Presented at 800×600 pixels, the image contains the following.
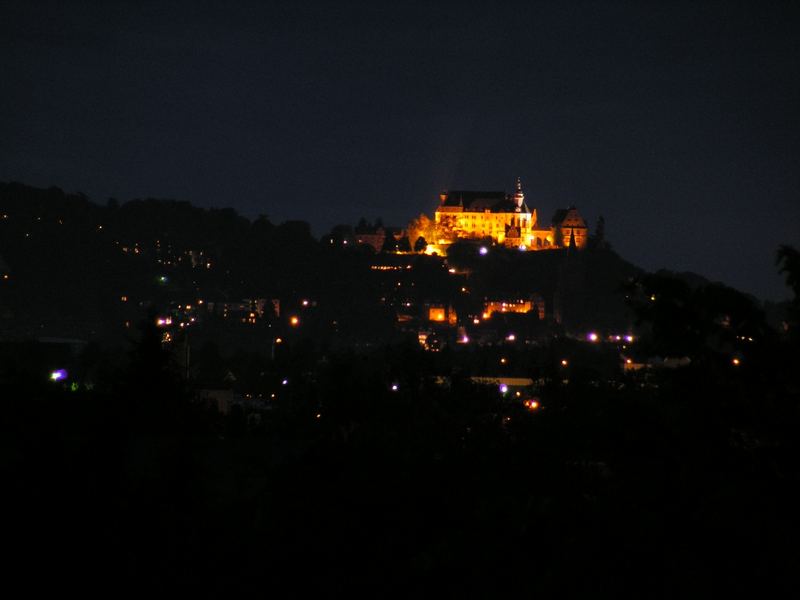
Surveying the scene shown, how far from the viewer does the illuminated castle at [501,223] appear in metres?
151

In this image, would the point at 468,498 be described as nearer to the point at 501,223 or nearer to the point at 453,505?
the point at 453,505

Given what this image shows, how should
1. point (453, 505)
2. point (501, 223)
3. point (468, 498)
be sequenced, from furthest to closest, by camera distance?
point (501, 223), point (468, 498), point (453, 505)

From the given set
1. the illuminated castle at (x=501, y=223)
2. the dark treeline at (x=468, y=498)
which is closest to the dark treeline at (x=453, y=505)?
the dark treeline at (x=468, y=498)

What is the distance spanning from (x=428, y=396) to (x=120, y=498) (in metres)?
A: 28.3

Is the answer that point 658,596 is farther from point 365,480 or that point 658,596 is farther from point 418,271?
point 418,271

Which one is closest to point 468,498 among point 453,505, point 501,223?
point 453,505

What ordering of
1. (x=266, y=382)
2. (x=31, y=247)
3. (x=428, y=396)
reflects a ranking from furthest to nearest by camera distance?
(x=31, y=247) → (x=266, y=382) → (x=428, y=396)

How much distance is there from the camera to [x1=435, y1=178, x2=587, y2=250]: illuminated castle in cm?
15100

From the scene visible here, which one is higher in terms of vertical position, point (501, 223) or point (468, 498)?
point (501, 223)

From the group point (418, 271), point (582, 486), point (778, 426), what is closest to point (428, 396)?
point (582, 486)

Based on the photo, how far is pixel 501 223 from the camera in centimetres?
15162

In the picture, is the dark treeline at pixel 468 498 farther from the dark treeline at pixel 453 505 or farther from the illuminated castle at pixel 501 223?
the illuminated castle at pixel 501 223

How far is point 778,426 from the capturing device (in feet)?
55.7

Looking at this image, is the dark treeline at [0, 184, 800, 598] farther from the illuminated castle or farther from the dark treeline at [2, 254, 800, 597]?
the illuminated castle
